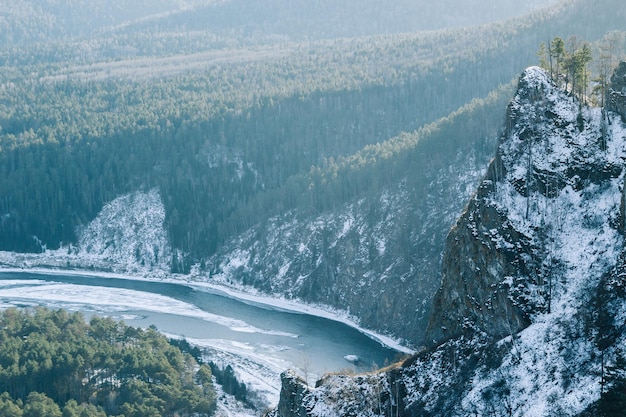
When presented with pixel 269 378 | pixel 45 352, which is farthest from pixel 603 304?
pixel 45 352

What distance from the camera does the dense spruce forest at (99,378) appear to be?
130 metres

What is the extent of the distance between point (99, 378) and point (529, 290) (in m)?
67.1

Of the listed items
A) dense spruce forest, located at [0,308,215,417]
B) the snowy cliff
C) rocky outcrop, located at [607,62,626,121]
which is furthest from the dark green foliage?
rocky outcrop, located at [607,62,626,121]

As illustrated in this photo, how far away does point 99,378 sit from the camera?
13888 centimetres

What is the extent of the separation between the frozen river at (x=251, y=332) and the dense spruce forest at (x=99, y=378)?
11.1 metres

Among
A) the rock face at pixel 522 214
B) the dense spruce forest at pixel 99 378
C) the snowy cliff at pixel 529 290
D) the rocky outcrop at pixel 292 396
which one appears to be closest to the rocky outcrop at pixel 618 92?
the snowy cliff at pixel 529 290

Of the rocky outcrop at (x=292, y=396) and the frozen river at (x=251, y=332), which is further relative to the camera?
the frozen river at (x=251, y=332)

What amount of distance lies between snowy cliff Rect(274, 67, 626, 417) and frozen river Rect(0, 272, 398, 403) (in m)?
39.7

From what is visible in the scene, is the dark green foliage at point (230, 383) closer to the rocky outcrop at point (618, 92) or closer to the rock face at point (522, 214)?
the rock face at point (522, 214)

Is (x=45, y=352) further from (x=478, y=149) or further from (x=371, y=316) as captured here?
(x=478, y=149)

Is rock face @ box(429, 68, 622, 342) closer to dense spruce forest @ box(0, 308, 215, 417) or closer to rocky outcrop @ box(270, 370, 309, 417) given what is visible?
rocky outcrop @ box(270, 370, 309, 417)

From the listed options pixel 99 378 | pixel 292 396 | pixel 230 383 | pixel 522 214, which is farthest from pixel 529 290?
pixel 99 378

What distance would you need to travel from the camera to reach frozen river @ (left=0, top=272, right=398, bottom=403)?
15288 centimetres

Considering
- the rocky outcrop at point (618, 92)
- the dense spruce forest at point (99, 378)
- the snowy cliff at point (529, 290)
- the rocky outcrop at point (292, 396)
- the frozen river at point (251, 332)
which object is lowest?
the frozen river at point (251, 332)
